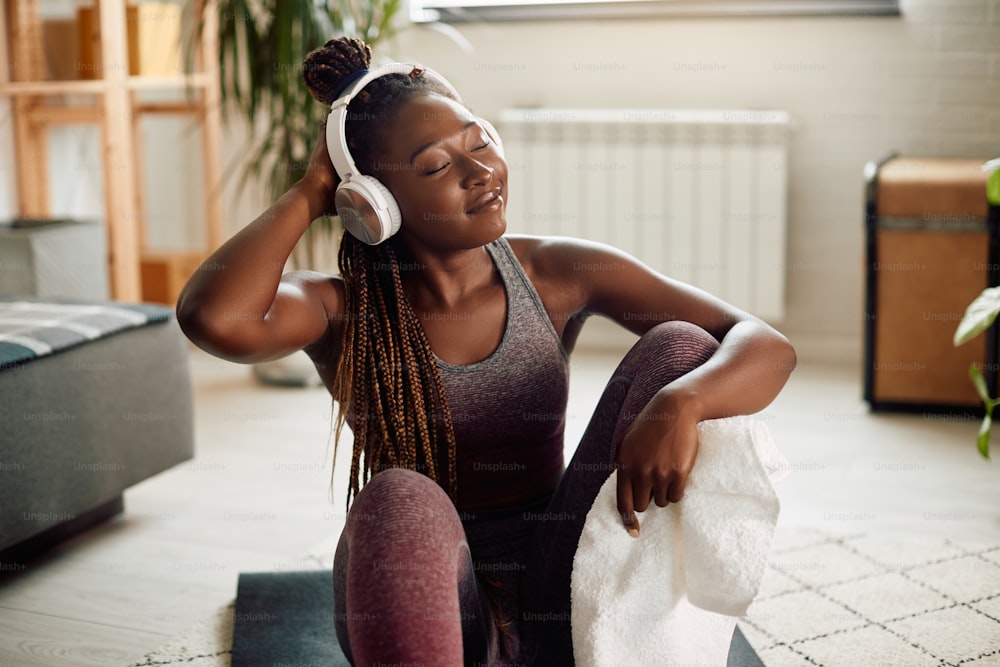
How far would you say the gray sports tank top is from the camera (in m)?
1.28

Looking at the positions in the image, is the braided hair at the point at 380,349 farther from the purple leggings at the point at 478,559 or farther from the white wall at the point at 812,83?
the white wall at the point at 812,83

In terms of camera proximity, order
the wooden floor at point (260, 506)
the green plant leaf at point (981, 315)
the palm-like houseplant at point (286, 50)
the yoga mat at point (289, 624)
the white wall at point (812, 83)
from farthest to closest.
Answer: the white wall at point (812, 83) < the palm-like houseplant at point (286, 50) < the green plant leaf at point (981, 315) < the wooden floor at point (260, 506) < the yoga mat at point (289, 624)

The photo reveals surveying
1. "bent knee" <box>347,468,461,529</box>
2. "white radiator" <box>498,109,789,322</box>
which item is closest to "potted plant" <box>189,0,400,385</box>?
"white radiator" <box>498,109,789,322</box>

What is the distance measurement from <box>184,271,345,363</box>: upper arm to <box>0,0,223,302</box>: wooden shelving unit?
191 centimetres

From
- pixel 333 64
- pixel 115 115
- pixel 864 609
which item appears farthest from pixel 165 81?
pixel 864 609

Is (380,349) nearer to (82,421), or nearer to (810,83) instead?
(82,421)

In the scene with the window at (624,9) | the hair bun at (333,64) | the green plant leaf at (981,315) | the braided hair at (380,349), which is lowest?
the green plant leaf at (981,315)

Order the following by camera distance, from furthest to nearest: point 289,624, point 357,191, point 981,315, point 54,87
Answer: point 54,87 < point 981,315 < point 289,624 < point 357,191

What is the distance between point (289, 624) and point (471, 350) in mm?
→ 608

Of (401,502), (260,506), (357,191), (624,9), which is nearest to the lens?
(401,502)

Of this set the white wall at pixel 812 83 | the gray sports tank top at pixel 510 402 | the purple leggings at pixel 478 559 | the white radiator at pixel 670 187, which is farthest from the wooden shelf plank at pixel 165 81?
the purple leggings at pixel 478 559

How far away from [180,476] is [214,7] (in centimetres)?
163

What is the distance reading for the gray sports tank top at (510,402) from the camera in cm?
128

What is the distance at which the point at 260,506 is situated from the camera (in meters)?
2.27
